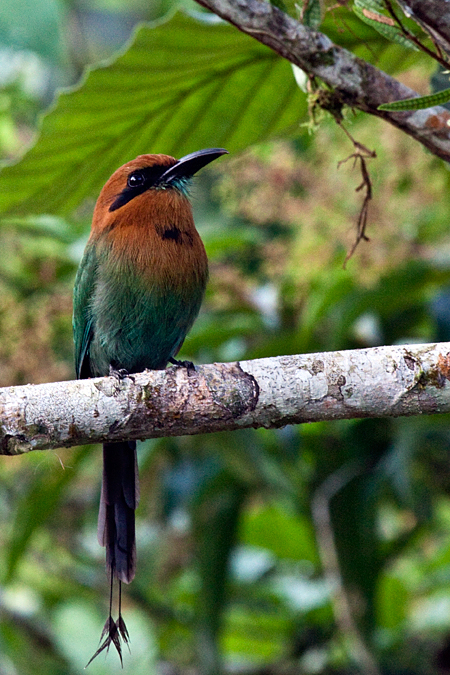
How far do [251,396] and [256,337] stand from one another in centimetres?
170

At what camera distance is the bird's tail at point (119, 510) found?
2326 millimetres

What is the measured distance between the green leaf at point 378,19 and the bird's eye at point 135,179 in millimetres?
1041

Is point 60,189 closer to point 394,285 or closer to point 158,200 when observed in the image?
point 158,200

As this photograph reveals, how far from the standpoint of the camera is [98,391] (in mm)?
1626

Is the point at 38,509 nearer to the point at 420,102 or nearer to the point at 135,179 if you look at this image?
the point at 135,179

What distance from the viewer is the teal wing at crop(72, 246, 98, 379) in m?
2.61

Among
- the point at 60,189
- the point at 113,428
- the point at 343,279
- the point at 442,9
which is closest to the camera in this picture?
the point at 442,9

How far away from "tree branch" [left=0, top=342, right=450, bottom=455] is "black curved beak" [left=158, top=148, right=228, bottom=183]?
2.58 ft

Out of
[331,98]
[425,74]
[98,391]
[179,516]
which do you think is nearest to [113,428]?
[98,391]

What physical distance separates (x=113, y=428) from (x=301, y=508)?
163cm

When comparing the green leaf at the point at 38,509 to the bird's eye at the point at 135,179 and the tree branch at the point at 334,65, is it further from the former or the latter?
the tree branch at the point at 334,65

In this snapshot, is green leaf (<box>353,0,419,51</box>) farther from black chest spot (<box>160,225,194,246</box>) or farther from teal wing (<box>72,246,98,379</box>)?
teal wing (<box>72,246,98,379</box>)

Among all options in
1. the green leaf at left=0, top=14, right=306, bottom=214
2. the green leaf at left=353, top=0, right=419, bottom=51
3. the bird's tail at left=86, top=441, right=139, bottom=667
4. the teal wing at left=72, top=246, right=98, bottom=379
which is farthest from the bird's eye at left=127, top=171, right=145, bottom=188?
the green leaf at left=353, top=0, right=419, bottom=51

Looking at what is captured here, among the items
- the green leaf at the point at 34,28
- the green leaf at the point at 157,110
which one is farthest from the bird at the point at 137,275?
the green leaf at the point at 34,28
